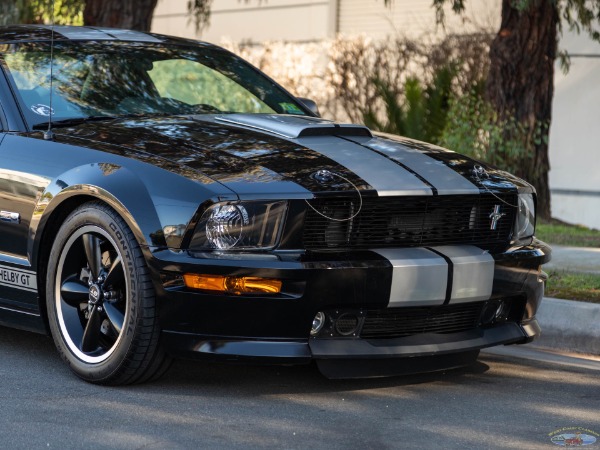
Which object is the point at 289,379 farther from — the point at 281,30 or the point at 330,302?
the point at 281,30

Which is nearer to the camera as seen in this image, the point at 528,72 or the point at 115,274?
the point at 115,274

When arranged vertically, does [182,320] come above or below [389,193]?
below

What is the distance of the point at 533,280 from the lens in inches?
215

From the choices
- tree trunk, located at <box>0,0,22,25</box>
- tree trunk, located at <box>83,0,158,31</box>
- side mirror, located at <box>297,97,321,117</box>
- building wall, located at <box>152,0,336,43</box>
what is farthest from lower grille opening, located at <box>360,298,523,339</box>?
building wall, located at <box>152,0,336,43</box>

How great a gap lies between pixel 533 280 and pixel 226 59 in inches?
93.0

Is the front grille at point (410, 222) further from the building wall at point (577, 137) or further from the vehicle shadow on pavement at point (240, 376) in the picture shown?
the building wall at point (577, 137)

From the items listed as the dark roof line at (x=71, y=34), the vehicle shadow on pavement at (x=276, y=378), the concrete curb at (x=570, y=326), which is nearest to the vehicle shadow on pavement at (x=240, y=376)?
the vehicle shadow on pavement at (x=276, y=378)

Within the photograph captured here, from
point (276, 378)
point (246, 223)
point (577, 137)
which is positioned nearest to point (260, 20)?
point (577, 137)

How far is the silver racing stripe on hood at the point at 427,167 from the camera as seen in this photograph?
17.0ft

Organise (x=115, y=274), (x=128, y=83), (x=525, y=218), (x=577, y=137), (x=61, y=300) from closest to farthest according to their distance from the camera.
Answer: (x=115, y=274)
(x=61, y=300)
(x=525, y=218)
(x=128, y=83)
(x=577, y=137)

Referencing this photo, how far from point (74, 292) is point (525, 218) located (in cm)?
205

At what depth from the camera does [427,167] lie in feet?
17.4

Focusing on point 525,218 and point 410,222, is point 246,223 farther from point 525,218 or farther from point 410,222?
point 525,218

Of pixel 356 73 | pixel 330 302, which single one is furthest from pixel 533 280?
pixel 356 73
